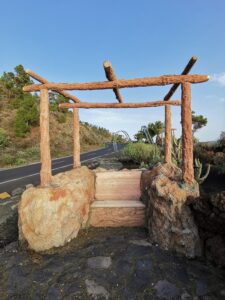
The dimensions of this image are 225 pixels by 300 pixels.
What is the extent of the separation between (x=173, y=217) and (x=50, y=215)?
2091 millimetres

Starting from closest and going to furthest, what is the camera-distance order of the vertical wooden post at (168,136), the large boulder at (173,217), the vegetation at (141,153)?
the large boulder at (173,217)
the vertical wooden post at (168,136)
the vegetation at (141,153)

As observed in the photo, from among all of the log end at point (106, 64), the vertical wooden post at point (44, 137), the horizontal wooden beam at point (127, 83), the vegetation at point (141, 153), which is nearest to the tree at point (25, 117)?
the vegetation at point (141, 153)

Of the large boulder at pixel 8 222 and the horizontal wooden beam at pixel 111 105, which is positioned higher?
the horizontal wooden beam at pixel 111 105

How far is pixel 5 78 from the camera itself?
4359 cm

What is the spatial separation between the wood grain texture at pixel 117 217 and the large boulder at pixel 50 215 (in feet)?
1.76

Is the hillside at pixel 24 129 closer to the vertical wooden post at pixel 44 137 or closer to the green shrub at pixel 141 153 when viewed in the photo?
the green shrub at pixel 141 153

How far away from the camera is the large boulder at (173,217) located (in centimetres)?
360

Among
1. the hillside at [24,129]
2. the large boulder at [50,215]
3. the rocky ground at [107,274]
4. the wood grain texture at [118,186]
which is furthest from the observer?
the hillside at [24,129]

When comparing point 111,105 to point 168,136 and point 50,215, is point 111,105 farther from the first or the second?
point 50,215

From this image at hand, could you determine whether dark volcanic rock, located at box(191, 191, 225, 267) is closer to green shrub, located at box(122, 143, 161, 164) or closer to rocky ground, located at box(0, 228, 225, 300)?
rocky ground, located at box(0, 228, 225, 300)

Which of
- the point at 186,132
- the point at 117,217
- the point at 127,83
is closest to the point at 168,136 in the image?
the point at 186,132

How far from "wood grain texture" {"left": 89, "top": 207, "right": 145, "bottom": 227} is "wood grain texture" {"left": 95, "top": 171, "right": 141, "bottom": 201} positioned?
0.75 m

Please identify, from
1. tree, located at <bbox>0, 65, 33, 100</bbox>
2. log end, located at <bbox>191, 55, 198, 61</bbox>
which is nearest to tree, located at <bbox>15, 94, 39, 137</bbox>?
tree, located at <bbox>0, 65, 33, 100</bbox>

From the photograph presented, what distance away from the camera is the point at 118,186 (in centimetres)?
575
